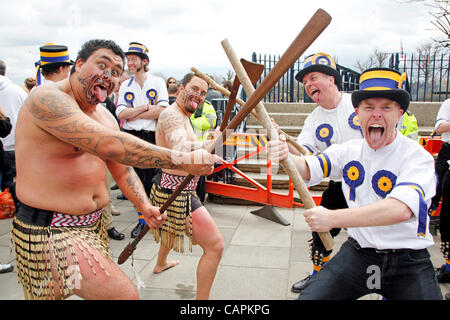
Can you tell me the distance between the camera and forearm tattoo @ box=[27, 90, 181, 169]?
5.60 ft

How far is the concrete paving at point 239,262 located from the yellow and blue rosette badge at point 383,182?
1.53 m

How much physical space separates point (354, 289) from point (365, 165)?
2.53ft

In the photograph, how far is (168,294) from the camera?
3230mm

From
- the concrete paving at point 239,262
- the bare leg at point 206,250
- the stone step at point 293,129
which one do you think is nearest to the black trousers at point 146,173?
the concrete paving at point 239,262

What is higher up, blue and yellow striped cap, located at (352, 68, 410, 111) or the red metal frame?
blue and yellow striped cap, located at (352, 68, 410, 111)

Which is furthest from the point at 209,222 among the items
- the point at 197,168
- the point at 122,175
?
the point at 197,168

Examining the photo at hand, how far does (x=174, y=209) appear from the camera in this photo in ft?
9.89

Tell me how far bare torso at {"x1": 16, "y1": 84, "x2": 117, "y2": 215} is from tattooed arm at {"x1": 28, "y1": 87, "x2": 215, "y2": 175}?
0.03m

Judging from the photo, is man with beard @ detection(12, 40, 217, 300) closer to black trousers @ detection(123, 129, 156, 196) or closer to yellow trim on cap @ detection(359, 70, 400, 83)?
yellow trim on cap @ detection(359, 70, 400, 83)

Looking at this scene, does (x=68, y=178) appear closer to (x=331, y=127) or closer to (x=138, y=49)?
(x=331, y=127)

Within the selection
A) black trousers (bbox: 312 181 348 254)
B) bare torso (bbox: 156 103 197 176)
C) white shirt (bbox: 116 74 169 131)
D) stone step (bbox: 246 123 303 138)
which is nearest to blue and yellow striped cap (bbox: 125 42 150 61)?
white shirt (bbox: 116 74 169 131)
